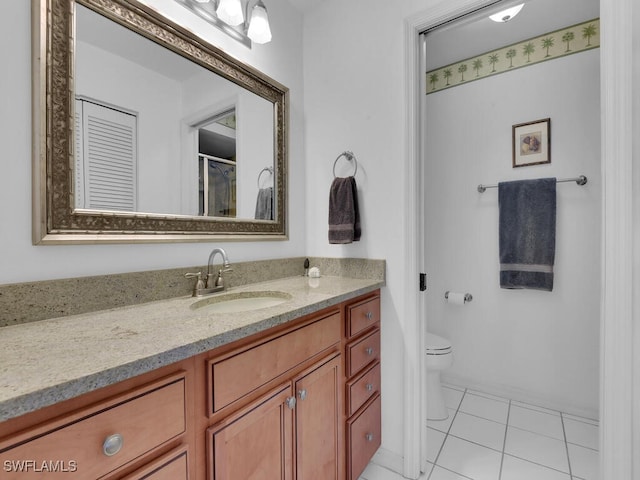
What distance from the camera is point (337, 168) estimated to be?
1.77 m

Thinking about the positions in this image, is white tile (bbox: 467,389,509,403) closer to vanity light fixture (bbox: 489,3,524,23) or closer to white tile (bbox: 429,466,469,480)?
white tile (bbox: 429,466,469,480)

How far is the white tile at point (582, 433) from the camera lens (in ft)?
5.53

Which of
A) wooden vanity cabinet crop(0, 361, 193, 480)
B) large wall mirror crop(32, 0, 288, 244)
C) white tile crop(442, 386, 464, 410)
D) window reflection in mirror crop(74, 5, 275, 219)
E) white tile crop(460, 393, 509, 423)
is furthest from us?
white tile crop(442, 386, 464, 410)

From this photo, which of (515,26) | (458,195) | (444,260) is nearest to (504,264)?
(444,260)

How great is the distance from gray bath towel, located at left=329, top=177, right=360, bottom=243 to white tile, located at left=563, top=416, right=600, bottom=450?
170 centimetres

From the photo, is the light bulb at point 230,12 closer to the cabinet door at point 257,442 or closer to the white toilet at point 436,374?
the cabinet door at point 257,442

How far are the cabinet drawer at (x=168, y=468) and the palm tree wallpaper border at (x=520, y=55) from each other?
9.05 ft

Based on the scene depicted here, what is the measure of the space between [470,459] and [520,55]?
8.40 ft

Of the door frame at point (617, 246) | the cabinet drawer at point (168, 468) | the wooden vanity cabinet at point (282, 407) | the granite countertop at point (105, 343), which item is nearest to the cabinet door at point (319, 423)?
the wooden vanity cabinet at point (282, 407)

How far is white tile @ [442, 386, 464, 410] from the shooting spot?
2113 millimetres

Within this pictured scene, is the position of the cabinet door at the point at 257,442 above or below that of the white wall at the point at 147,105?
below

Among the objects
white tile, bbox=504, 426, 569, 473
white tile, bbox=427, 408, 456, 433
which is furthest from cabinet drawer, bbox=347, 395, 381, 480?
white tile, bbox=504, 426, 569, 473

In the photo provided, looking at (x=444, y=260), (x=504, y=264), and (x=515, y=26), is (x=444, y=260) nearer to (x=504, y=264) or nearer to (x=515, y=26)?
(x=504, y=264)

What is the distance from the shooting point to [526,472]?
1.48 metres
